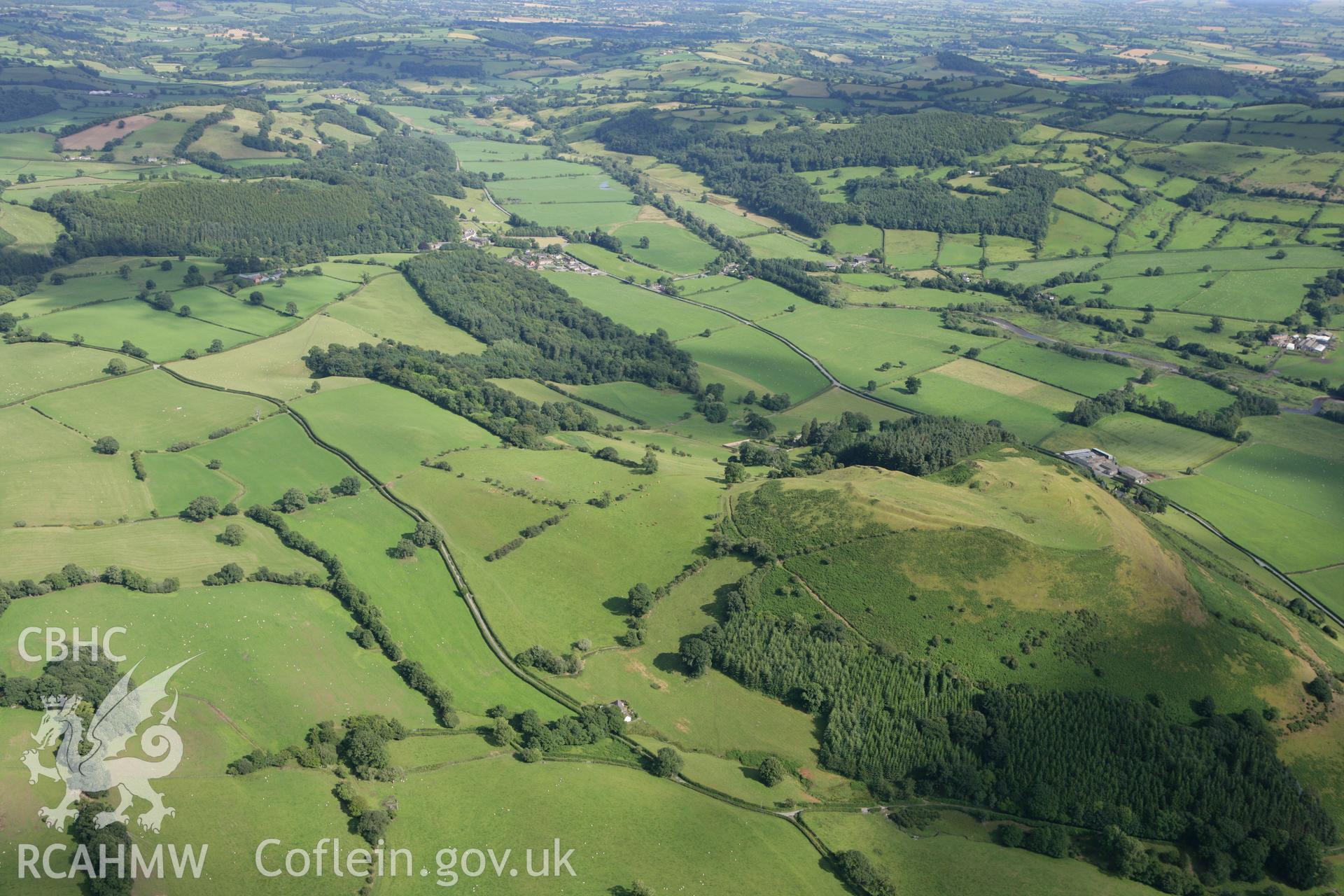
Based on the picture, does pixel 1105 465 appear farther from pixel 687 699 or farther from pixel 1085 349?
pixel 687 699

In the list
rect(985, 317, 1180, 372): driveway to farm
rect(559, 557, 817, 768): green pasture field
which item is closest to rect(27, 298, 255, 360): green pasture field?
rect(559, 557, 817, 768): green pasture field

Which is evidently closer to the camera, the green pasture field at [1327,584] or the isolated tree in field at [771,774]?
the isolated tree in field at [771,774]

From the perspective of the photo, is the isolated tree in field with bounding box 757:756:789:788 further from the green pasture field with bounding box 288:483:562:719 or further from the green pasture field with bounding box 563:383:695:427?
the green pasture field with bounding box 563:383:695:427

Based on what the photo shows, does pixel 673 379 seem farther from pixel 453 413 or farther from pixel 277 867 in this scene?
pixel 277 867

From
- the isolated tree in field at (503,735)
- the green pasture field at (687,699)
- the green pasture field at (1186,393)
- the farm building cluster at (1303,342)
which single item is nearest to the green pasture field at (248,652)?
the isolated tree in field at (503,735)

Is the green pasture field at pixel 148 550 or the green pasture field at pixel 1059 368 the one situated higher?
the green pasture field at pixel 1059 368

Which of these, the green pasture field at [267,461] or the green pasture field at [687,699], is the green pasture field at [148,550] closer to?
the green pasture field at [267,461]

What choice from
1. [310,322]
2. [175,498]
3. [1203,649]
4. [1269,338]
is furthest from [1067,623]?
[310,322]
